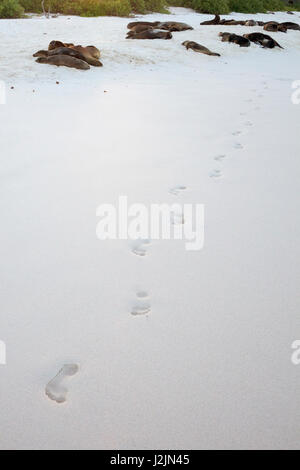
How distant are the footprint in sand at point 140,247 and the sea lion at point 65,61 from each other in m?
5.63

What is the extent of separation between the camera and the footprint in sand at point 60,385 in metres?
1.39

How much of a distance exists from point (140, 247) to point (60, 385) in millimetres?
1005

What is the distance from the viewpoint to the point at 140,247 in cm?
222

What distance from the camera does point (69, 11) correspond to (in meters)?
16.9

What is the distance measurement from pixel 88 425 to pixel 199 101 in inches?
194

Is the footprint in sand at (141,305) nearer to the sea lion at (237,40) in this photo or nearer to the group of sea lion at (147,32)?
the group of sea lion at (147,32)

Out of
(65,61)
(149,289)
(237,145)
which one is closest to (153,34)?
(65,61)

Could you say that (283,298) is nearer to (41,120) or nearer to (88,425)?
(88,425)

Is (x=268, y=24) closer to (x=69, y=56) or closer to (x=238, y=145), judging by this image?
(x=69, y=56)

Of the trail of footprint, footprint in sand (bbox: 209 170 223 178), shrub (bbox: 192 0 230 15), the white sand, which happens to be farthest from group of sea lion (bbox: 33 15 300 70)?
shrub (bbox: 192 0 230 15)

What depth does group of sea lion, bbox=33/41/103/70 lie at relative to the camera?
6.75m

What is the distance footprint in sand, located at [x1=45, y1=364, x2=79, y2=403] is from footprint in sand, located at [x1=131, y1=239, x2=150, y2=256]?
0.85 metres

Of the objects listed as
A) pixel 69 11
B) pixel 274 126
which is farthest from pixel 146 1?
pixel 274 126

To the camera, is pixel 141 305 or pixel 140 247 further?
pixel 140 247
